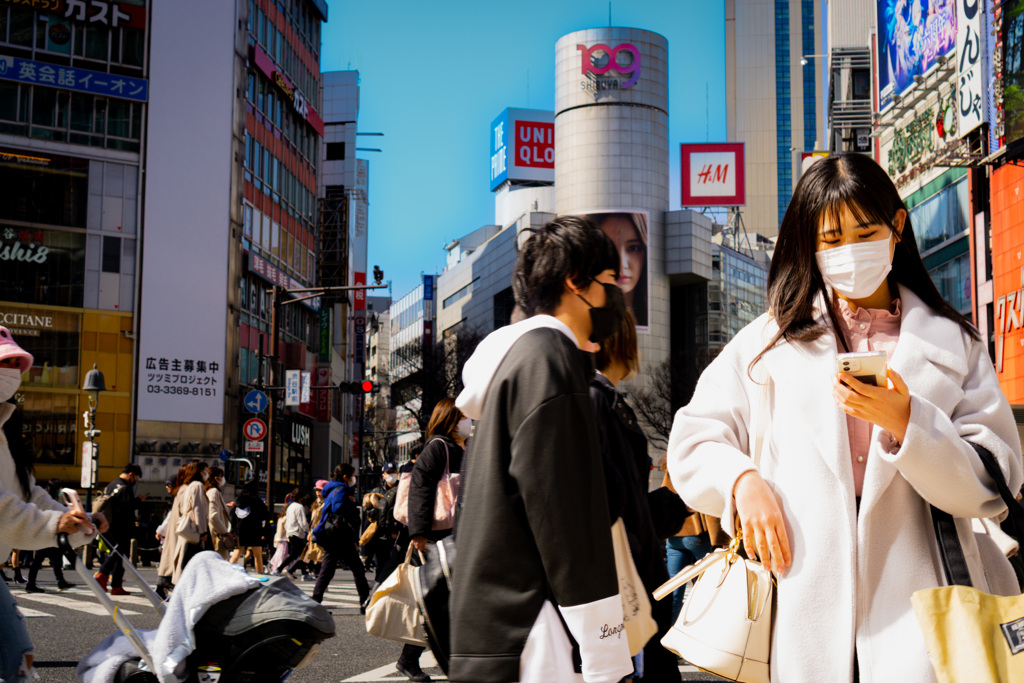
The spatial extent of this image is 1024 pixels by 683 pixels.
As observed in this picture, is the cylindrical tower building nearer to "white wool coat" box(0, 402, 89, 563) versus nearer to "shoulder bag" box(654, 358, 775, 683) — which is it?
"white wool coat" box(0, 402, 89, 563)

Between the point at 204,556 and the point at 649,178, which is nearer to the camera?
the point at 204,556

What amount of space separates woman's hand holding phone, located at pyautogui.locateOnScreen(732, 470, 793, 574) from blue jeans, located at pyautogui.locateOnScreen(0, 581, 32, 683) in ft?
9.34

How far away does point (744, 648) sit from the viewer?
2166mm

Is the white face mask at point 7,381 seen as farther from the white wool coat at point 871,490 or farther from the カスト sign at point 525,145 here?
the カスト sign at point 525,145

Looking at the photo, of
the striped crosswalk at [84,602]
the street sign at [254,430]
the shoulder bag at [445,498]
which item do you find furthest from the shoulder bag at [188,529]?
the street sign at [254,430]

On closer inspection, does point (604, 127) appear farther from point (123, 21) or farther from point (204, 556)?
point (204, 556)

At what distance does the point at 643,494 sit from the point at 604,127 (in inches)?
3850

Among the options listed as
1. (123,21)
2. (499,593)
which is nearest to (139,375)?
(123,21)

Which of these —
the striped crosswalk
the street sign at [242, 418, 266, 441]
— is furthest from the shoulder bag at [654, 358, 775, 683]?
the street sign at [242, 418, 266, 441]

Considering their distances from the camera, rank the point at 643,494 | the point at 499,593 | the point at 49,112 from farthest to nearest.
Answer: the point at 49,112, the point at 643,494, the point at 499,593

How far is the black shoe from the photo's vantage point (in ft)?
22.9

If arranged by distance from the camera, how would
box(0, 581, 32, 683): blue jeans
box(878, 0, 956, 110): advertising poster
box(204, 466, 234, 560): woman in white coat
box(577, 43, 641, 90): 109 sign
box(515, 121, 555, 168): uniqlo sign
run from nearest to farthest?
box(0, 581, 32, 683): blue jeans
box(204, 466, 234, 560): woman in white coat
box(878, 0, 956, 110): advertising poster
box(577, 43, 641, 90): 109 sign
box(515, 121, 555, 168): uniqlo sign

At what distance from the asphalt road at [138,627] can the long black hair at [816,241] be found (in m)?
5.06

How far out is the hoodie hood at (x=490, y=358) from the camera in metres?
2.46
